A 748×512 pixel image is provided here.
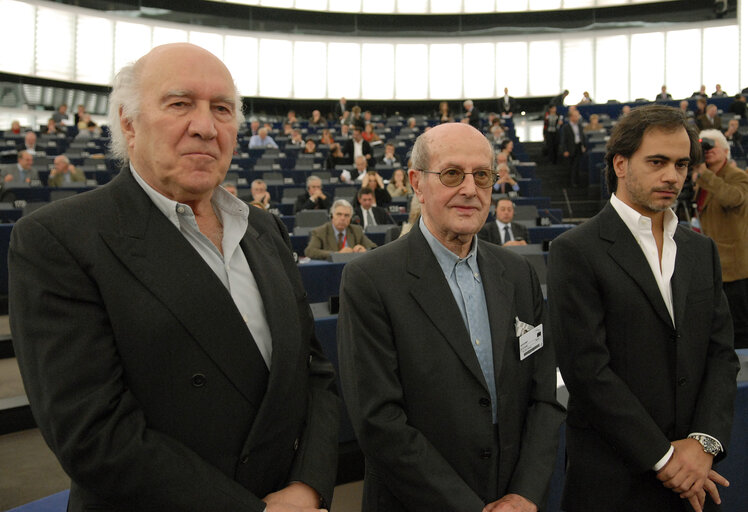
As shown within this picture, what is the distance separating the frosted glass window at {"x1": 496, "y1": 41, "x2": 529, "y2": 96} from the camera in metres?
22.1

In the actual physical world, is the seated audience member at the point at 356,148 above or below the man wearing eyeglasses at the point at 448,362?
above

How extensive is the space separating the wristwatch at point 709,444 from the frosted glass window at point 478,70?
853 inches

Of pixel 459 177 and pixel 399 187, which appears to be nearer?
pixel 459 177

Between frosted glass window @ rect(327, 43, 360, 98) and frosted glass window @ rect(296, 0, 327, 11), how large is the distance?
1.27 meters

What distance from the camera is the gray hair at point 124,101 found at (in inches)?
45.9

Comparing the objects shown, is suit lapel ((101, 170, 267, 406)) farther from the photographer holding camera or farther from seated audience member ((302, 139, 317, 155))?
seated audience member ((302, 139, 317, 155))

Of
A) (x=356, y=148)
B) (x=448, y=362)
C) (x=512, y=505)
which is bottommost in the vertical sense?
(x=512, y=505)

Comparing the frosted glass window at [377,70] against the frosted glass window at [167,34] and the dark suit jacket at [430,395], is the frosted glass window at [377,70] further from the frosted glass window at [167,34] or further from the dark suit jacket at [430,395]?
the dark suit jacket at [430,395]

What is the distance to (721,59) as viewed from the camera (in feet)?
67.9

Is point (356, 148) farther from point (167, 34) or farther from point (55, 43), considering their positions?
point (55, 43)

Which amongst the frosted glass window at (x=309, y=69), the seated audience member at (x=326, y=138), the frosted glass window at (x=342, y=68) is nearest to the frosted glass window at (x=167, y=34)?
the frosted glass window at (x=309, y=69)

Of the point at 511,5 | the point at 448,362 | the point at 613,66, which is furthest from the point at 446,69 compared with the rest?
the point at 448,362

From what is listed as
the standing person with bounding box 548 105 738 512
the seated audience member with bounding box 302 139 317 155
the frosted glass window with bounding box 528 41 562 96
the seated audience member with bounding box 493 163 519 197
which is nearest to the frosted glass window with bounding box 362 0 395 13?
the frosted glass window with bounding box 528 41 562 96

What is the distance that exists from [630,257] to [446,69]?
21.8 metres
